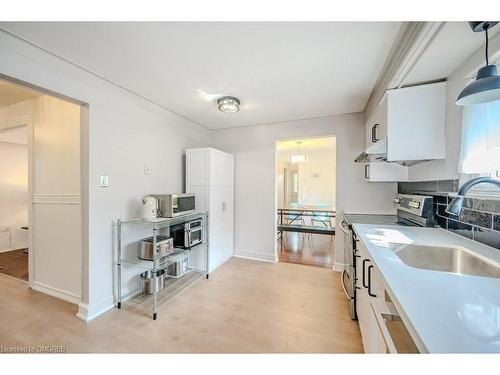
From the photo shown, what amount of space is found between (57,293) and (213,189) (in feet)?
6.97

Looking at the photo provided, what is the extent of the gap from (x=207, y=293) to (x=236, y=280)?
468mm

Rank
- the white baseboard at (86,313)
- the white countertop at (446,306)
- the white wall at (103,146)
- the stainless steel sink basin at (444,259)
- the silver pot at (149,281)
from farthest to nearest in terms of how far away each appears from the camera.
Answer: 1. the silver pot at (149,281)
2. the white baseboard at (86,313)
3. the white wall at (103,146)
4. the stainless steel sink basin at (444,259)
5. the white countertop at (446,306)

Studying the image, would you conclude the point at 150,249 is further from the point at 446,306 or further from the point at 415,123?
the point at 415,123

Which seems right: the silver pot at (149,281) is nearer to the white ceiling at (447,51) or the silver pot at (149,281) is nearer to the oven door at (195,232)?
the oven door at (195,232)

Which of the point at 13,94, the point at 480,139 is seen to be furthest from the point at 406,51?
the point at 13,94

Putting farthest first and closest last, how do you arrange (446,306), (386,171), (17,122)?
1. (17,122)
2. (386,171)
3. (446,306)

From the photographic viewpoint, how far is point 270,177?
350cm

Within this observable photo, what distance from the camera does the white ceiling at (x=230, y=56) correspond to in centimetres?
139

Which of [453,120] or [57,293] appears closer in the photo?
[453,120]

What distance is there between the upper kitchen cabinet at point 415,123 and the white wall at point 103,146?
2.55 meters

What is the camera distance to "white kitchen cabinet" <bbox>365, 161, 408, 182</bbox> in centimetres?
240

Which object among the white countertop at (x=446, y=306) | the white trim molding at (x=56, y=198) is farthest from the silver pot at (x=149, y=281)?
the white countertop at (x=446, y=306)

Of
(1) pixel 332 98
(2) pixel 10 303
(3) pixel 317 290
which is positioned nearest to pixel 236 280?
(3) pixel 317 290

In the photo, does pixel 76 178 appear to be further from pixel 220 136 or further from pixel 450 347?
pixel 450 347
